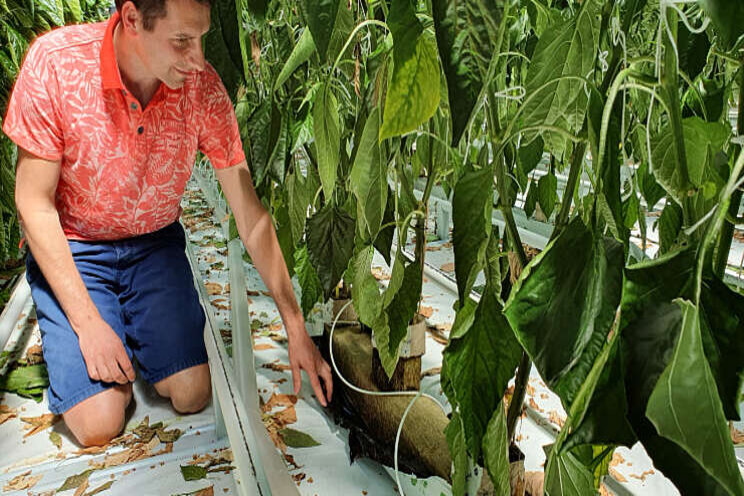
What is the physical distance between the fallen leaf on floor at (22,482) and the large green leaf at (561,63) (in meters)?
1.13

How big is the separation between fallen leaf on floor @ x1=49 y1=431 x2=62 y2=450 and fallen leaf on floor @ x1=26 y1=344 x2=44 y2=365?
0.38 meters

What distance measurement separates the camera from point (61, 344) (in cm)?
127

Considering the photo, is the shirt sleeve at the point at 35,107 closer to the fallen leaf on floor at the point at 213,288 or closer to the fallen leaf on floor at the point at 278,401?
the fallen leaf on floor at the point at 278,401

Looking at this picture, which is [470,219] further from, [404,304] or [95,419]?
[95,419]

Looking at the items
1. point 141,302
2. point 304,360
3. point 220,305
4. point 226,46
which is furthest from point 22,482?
point 226,46

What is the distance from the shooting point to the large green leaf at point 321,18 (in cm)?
34

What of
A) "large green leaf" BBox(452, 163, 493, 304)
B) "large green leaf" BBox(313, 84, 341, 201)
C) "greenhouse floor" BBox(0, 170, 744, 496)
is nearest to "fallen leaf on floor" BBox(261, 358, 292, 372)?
"greenhouse floor" BBox(0, 170, 744, 496)

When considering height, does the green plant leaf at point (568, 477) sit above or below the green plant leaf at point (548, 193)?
below

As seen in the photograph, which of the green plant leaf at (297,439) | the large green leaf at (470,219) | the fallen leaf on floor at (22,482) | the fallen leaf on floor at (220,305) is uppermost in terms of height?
the large green leaf at (470,219)

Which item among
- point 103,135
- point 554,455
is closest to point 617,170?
point 554,455

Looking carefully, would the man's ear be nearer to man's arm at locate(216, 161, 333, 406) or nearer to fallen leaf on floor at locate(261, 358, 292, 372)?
man's arm at locate(216, 161, 333, 406)

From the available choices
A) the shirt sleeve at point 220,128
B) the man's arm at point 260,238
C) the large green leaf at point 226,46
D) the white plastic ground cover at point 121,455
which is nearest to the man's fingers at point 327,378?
the man's arm at point 260,238

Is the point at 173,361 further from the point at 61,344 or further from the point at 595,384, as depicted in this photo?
the point at 595,384

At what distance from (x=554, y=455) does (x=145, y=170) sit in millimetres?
1158
